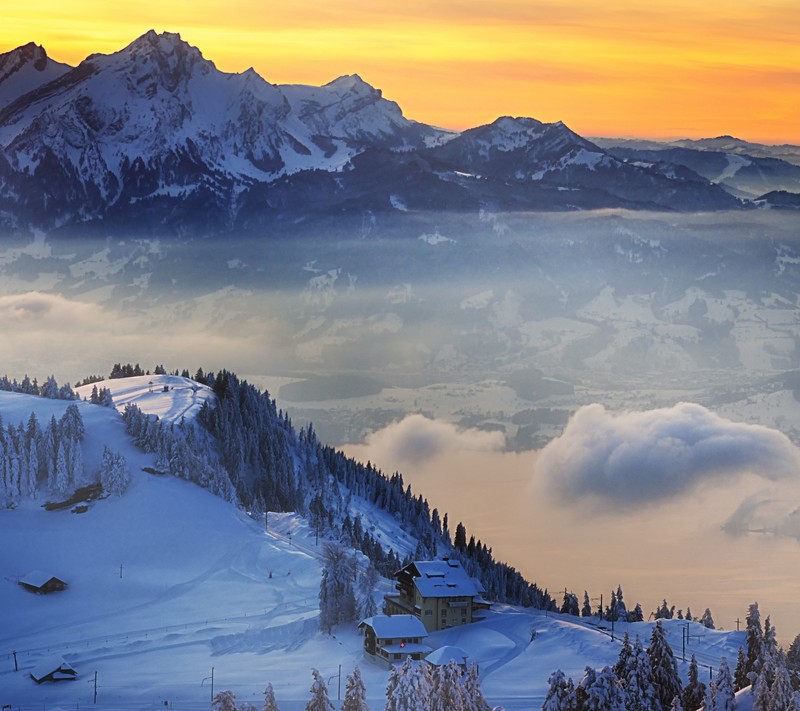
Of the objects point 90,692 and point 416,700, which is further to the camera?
point 90,692

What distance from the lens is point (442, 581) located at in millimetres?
186000

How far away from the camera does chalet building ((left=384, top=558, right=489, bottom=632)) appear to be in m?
184

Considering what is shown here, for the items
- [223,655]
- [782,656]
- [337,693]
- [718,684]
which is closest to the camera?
[718,684]

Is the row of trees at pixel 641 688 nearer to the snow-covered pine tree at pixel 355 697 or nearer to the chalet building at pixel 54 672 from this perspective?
the snow-covered pine tree at pixel 355 697

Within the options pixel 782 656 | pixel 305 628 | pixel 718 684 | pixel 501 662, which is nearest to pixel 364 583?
pixel 305 628

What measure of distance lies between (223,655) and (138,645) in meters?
14.0

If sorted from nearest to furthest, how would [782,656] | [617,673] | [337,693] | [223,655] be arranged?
[617,673] → [782,656] → [337,693] → [223,655]

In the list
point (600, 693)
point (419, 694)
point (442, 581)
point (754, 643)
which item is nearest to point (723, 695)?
point (600, 693)

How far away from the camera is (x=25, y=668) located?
186 meters

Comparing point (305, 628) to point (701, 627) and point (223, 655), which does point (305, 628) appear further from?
point (701, 627)

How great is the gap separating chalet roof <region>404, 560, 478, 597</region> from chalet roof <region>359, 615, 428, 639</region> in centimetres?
767

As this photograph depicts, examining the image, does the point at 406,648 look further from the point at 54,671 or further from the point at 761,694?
the point at 761,694

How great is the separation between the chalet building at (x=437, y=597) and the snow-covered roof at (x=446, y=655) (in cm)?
1764

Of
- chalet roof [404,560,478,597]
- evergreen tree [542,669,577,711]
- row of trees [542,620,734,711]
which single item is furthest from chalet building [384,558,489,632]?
evergreen tree [542,669,577,711]
